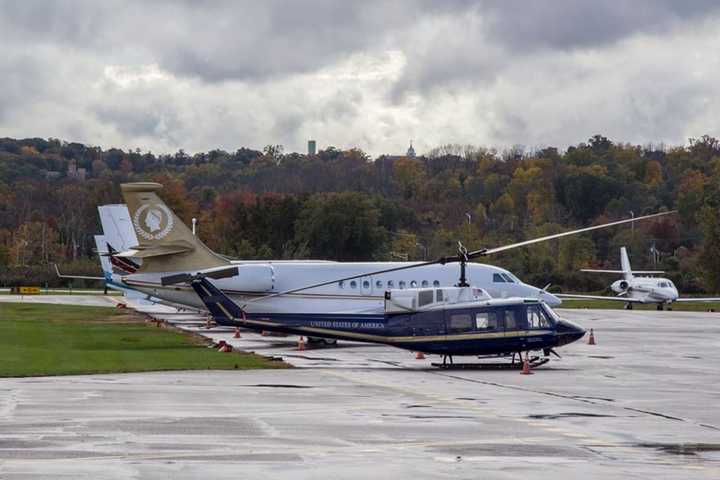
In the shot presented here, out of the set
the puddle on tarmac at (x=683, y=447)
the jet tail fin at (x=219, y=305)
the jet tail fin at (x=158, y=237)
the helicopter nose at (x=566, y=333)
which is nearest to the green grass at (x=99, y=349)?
the jet tail fin at (x=219, y=305)

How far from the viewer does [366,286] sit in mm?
48500

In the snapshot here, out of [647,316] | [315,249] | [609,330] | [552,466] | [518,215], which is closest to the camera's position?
[552,466]

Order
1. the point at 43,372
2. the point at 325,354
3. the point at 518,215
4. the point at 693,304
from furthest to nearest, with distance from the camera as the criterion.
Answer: the point at 518,215 < the point at 693,304 < the point at 325,354 < the point at 43,372

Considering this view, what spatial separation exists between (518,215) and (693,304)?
8228cm

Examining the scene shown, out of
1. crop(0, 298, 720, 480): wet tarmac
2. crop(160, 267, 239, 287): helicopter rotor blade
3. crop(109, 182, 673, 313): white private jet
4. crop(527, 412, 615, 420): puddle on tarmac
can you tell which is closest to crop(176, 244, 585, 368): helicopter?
crop(0, 298, 720, 480): wet tarmac

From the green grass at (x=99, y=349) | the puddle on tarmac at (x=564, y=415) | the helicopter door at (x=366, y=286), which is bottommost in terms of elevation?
the puddle on tarmac at (x=564, y=415)

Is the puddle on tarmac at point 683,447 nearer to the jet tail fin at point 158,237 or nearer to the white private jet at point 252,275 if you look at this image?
the white private jet at point 252,275

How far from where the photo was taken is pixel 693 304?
99.9 metres

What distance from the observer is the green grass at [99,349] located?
33.4 m

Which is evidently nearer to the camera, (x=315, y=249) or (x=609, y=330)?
(x=609, y=330)

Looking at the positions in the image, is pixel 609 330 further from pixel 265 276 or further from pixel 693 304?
pixel 693 304

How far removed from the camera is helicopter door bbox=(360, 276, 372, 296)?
48.2 meters

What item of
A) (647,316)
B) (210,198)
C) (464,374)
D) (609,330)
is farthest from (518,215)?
(464,374)

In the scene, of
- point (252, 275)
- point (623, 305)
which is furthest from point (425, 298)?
point (623, 305)
